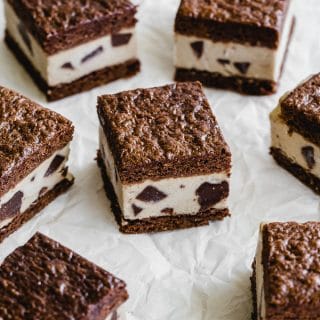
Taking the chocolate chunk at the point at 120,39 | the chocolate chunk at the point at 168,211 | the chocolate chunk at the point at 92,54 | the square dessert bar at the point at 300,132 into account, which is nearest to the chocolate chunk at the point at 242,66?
the square dessert bar at the point at 300,132

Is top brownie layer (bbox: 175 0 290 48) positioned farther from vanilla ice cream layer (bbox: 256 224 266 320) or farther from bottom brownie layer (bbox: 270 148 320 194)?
vanilla ice cream layer (bbox: 256 224 266 320)

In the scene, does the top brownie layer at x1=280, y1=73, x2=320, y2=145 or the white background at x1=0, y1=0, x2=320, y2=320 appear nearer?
the white background at x1=0, y1=0, x2=320, y2=320

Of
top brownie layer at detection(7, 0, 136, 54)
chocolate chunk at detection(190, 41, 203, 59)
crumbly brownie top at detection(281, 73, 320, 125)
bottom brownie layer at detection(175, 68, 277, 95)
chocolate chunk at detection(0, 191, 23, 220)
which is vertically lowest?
bottom brownie layer at detection(175, 68, 277, 95)

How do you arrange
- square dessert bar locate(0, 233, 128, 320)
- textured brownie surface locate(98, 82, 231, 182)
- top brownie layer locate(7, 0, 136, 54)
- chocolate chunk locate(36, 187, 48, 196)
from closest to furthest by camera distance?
square dessert bar locate(0, 233, 128, 320) < textured brownie surface locate(98, 82, 231, 182) < chocolate chunk locate(36, 187, 48, 196) < top brownie layer locate(7, 0, 136, 54)

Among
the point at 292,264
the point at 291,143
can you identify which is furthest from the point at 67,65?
the point at 292,264

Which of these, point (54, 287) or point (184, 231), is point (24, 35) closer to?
point (184, 231)

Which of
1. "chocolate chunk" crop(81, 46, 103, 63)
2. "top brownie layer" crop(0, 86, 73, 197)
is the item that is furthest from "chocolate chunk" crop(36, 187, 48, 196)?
"chocolate chunk" crop(81, 46, 103, 63)
